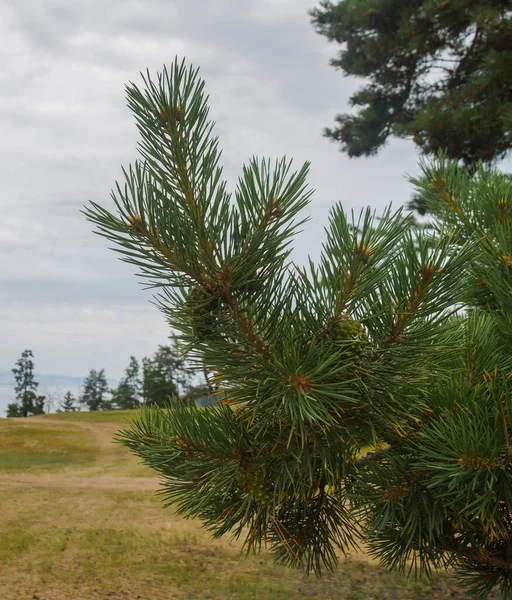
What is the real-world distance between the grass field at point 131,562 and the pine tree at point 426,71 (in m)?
6.72

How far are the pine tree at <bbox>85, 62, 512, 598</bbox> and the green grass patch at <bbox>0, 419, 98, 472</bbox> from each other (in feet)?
48.4

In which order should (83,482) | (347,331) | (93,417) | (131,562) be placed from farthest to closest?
(93,417), (83,482), (131,562), (347,331)

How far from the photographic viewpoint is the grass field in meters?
5.49

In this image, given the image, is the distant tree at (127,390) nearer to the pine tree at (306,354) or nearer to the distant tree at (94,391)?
the distant tree at (94,391)

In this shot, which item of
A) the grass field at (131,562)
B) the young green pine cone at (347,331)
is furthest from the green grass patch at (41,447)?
the young green pine cone at (347,331)

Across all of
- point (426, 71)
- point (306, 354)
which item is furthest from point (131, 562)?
point (426, 71)

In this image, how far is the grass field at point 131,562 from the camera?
5.49 m

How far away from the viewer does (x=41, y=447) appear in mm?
19344

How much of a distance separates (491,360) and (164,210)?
1041 mm

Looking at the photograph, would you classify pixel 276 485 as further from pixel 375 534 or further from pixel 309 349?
pixel 375 534

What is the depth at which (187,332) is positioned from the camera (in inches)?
54.7

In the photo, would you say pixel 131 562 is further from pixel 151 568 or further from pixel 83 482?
pixel 83 482

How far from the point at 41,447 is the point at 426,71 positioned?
54.3 feet

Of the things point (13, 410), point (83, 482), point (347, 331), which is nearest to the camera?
point (347, 331)
